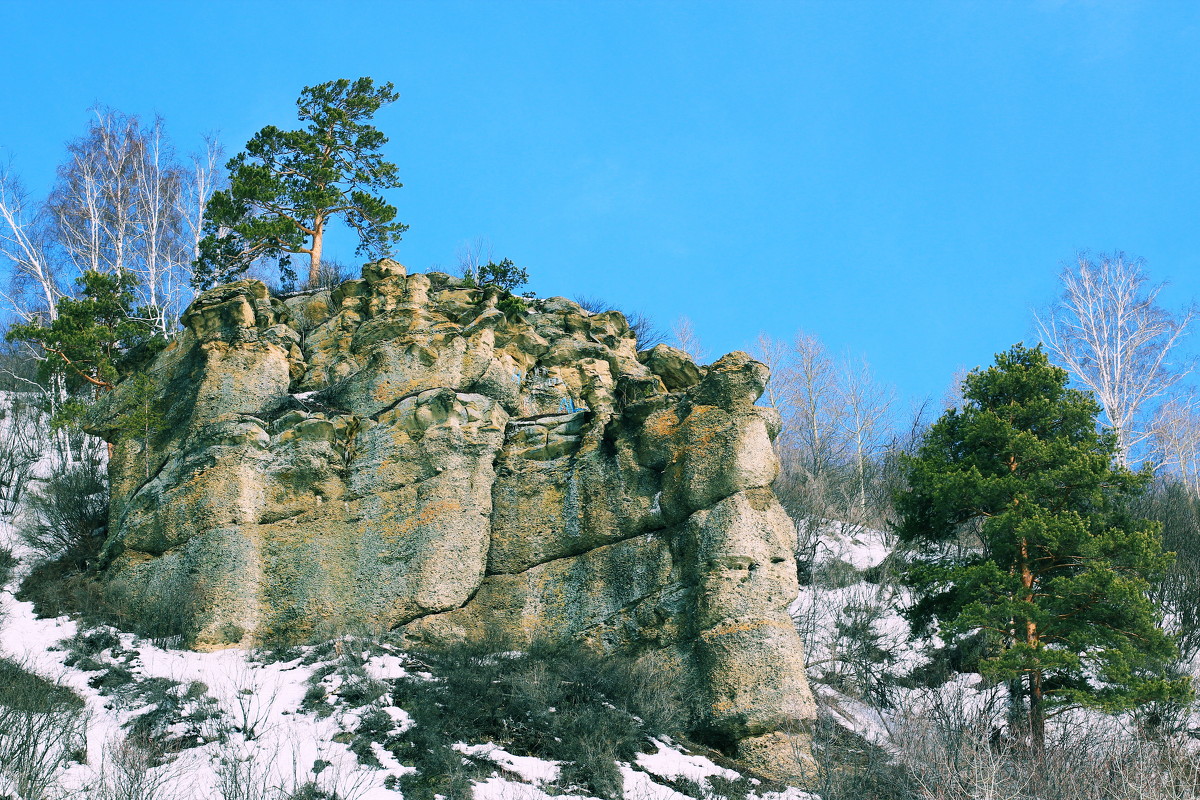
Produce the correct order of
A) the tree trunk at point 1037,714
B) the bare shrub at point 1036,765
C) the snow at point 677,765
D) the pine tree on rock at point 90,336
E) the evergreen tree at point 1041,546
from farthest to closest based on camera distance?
1. the pine tree on rock at point 90,336
2. the evergreen tree at point 1041,546
3. the tree trunk at point 1037,714
4. the snow at point 677,765
5. the bare shrub at point 1036,765

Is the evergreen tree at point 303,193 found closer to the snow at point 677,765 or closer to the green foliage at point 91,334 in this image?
the green foliage at point 91,334

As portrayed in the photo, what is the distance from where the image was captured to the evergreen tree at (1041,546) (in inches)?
596

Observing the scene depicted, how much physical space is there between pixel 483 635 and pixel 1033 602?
991 cm

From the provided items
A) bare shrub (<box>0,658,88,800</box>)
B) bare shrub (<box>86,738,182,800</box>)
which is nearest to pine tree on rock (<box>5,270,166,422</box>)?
bare shrub (<box>0,658,88,800</box>)

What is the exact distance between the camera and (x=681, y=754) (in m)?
13.3

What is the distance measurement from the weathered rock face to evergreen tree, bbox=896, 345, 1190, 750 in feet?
12.9

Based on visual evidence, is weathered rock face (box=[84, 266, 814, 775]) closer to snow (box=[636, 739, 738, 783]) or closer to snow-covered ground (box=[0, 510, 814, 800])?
snow (box=[636, 739, 738, 783])

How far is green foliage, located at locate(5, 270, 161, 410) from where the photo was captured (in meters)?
19.5

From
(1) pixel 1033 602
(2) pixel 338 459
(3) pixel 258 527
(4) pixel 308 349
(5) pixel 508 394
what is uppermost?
(4) pixel 308 349

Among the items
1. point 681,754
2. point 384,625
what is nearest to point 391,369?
point 384,625

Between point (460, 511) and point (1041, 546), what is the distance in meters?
10.6

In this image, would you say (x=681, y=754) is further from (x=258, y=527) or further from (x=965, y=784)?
(x=258, y=527)

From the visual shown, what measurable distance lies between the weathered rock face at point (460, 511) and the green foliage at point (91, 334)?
5.64 feet

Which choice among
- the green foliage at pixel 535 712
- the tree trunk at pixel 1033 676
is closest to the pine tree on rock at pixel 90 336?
the green foliage at pixel 535 712
